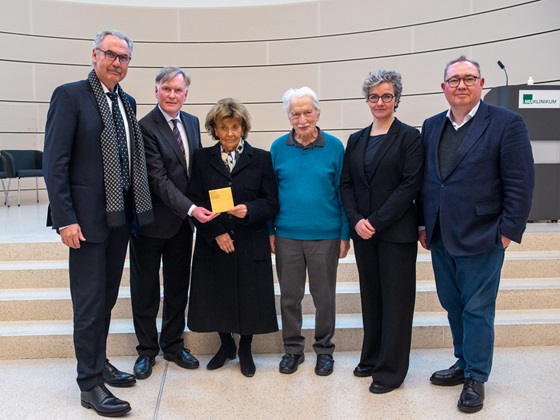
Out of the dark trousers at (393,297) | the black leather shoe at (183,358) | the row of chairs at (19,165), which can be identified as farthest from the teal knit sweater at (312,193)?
the row of chairs at (19,165)

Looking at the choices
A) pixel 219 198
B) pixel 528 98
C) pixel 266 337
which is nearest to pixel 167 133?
pixel 219 198

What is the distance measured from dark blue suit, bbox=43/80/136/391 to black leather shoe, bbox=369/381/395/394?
4.36ft

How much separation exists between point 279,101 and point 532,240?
14.7 feet

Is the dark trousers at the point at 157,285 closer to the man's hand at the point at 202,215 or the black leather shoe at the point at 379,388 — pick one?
the man's hand at the point at 202,215

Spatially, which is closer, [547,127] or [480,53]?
[547,127]

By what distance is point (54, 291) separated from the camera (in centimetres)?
329

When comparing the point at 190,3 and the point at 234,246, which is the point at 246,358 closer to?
the point at 234,246

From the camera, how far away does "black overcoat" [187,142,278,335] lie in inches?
100.0

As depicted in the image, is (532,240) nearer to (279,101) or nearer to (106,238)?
(106,238)

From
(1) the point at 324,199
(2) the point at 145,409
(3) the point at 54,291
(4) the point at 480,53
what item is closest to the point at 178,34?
(4) the point at 480,53

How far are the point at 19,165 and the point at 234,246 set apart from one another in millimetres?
5174

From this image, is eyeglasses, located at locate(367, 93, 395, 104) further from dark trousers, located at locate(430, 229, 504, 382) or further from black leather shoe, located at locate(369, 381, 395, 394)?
black leather shoe, located at locate(369, 381, 395, 394)

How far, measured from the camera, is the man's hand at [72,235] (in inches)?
82.1

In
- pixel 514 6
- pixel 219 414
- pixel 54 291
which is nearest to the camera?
pixel 219 414
